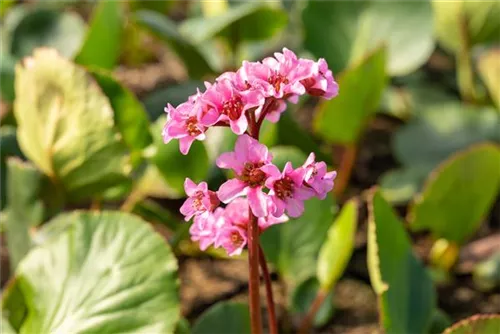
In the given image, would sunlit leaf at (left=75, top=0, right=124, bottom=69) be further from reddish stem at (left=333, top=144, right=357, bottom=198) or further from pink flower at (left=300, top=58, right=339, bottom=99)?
pink flower at (left=300, top=58, right=339, bottom=99)

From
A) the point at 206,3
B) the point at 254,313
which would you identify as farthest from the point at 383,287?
the point at 206,3

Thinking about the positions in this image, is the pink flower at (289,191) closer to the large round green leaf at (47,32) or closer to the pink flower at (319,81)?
the pink flower at (319,81)

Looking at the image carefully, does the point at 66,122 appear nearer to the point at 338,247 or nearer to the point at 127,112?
the point at 127,112

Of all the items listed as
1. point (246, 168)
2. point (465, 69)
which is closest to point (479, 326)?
point (246, 168)

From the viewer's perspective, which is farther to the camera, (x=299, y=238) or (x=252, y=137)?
(x=299, y=238)

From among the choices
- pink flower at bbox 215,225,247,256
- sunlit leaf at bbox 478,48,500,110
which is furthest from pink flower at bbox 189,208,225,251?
sunlit leaf at bbox 478,48,500,110

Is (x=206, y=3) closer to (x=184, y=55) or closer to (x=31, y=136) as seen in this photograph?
(x=184, y=55)

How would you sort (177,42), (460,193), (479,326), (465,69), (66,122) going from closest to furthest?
(479,326) → (66,122) → (460,193) → (177,42) → (465,69)
